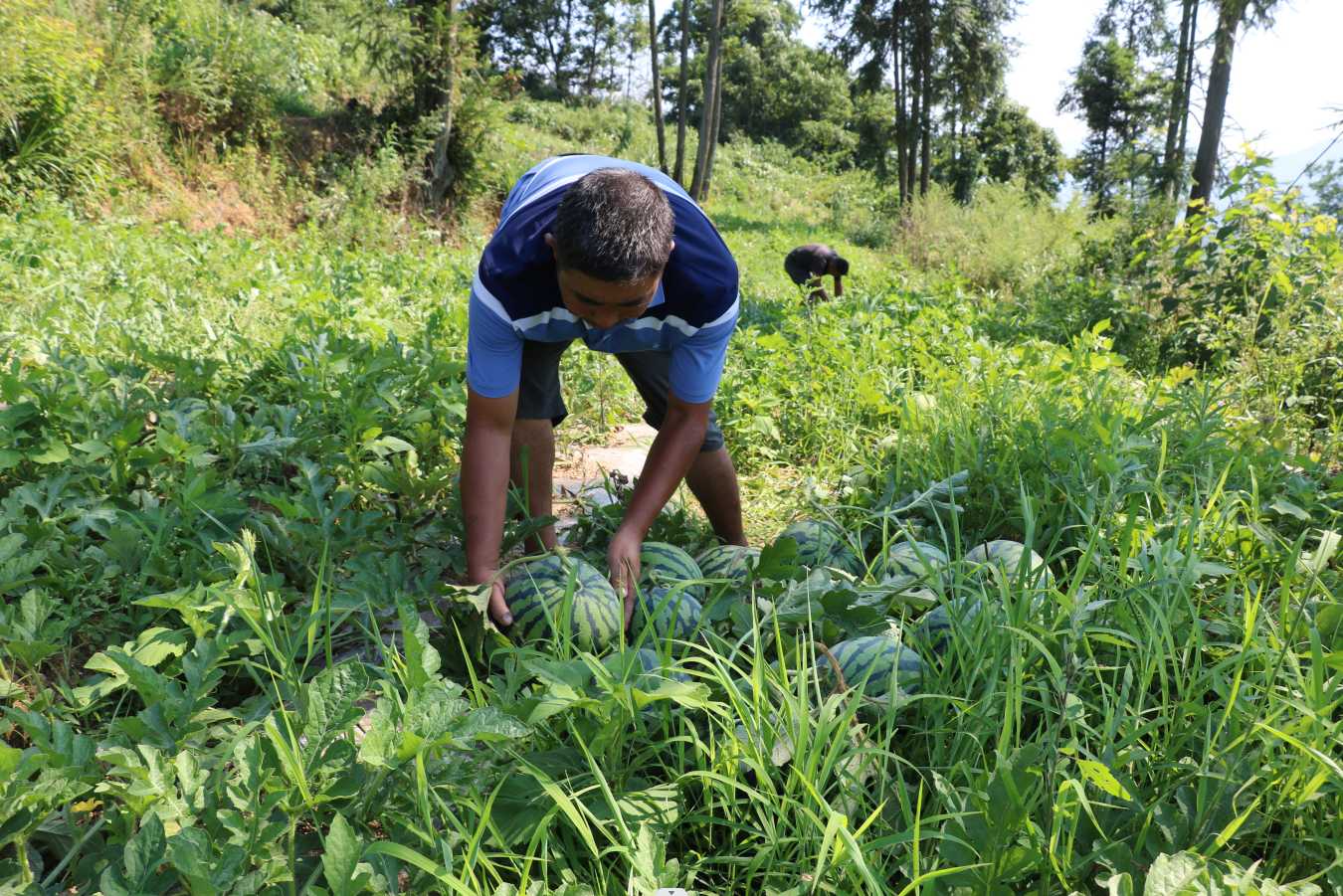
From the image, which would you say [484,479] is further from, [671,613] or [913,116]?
[913,116]

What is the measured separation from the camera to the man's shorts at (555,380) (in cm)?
277

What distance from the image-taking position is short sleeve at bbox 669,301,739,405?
8.13 feet

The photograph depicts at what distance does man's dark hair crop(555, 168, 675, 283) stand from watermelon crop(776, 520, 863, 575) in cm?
87

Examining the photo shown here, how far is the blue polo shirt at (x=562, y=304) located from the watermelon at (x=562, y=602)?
1.61 feet

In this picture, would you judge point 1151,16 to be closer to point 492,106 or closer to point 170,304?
point 492,106

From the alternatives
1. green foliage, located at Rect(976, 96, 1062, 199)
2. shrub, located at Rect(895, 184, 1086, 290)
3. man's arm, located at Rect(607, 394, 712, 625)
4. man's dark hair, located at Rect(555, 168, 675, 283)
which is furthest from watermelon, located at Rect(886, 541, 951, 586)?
green foliage, located at Rect(976, 96, 1062, 199)

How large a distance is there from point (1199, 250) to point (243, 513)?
21.2ft

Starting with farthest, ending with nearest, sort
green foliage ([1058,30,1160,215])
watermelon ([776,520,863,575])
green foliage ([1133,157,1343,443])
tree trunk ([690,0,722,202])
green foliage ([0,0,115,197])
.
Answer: green foliage ([1058,30,1160,215]) → tree trunk ([690,0,722,202]) → green foliage ([0,0,115,197]) → green foliage ([1133,157,1343,443]) → watermelon ([776,520,863,575])

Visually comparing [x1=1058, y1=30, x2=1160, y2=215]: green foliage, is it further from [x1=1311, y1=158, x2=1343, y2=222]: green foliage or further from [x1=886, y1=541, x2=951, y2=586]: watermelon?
[x1=886, y1=541, x2=951, y2=586]: watermelon

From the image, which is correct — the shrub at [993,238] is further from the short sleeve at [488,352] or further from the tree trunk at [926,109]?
the short sleeve at [488,352]

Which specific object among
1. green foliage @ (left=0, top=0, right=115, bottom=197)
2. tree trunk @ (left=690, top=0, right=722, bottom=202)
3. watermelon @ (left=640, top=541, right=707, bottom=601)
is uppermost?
tree trunk @ (left=690, top=0, right=722, bottom=202)

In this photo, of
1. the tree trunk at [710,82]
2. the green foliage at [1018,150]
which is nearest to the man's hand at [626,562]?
the tree trunk at [710,82]

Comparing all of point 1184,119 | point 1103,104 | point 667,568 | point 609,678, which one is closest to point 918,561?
point 667,568

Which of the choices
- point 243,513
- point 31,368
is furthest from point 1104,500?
point 31,368
